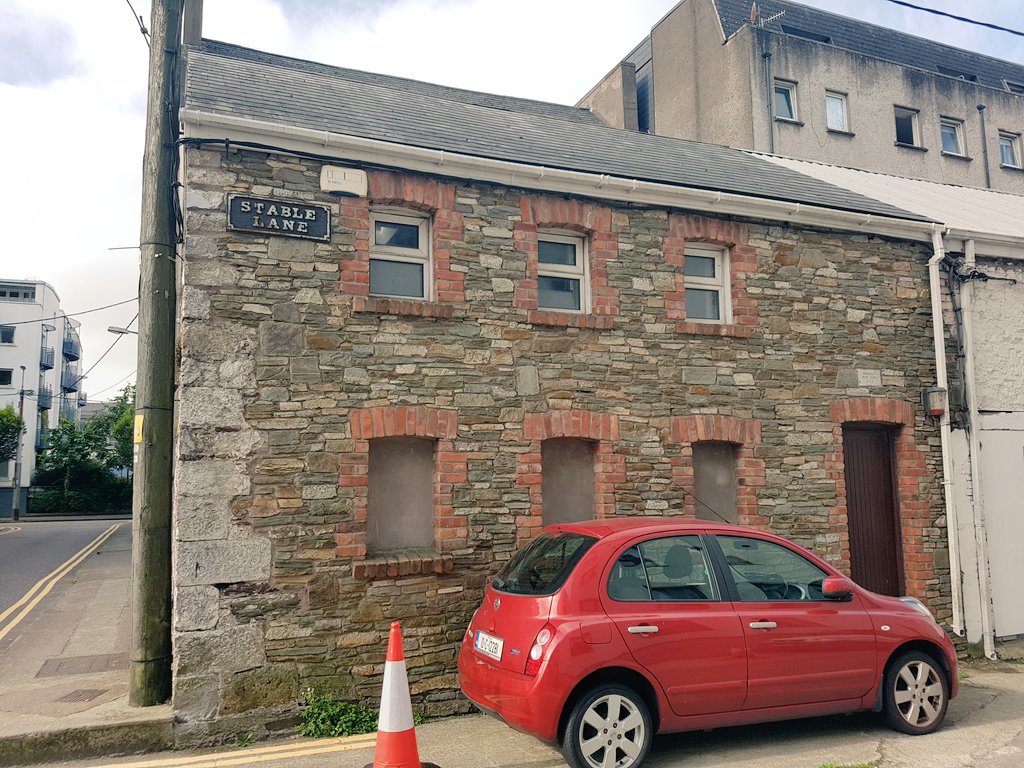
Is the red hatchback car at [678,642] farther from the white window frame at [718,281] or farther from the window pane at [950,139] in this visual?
the window pane at [950,139]

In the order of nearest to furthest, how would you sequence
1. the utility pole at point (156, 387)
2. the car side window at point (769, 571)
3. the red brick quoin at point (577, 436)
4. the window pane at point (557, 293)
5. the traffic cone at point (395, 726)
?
the traffic cone at point (395, 726) → the car side window at point (769, 571) → the utility pole at point (156, 387) → the red brick quoin at point (577, 436) → the window pane at point (557, 293)

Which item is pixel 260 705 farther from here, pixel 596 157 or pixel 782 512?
pixel 596 157

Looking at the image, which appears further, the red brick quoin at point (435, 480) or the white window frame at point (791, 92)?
the white window frame at point (791, 92)

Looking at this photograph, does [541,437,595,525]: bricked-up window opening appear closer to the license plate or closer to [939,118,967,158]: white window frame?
the license plate

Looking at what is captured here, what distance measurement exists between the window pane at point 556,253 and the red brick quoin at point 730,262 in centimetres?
103

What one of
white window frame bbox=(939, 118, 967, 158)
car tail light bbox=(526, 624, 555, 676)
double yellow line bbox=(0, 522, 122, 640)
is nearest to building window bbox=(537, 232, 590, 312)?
car tail light bbox=(526, 624, 555, 676)

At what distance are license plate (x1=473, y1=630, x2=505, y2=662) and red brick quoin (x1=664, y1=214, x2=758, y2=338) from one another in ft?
13.3

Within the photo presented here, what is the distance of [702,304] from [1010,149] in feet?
73.6

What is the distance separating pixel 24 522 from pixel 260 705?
110ft

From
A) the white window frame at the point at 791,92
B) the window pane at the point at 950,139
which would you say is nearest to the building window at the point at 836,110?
the white window frame at the point at 791,92

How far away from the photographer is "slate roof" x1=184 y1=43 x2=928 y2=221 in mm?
7387

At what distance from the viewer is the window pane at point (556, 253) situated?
790 centimetres

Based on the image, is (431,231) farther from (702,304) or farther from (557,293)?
(702,304)

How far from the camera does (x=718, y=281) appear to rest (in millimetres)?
8633
